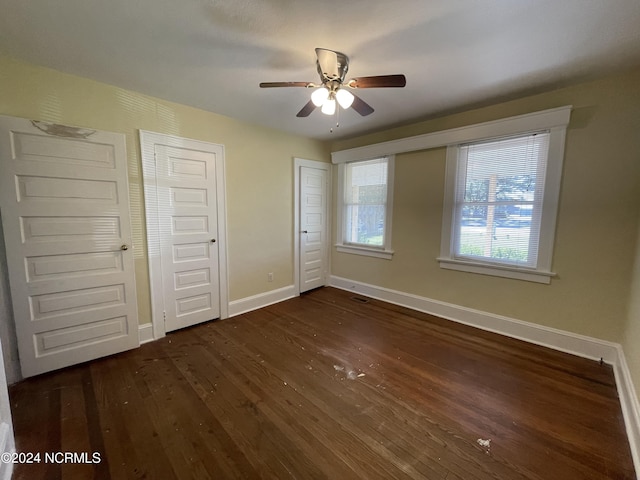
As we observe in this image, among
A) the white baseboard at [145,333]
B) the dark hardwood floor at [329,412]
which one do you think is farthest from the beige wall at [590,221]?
the white baseboard at [145,333]

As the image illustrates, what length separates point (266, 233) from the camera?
141 inches

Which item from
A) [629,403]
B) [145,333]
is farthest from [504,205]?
[145,333]

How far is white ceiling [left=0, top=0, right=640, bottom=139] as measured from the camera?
4.60 feet

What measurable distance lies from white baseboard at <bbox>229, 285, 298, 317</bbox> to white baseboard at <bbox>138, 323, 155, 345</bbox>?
2.84 ft

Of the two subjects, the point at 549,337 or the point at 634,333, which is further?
the point at 549,337

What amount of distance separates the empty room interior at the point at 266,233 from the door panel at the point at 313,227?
587mm

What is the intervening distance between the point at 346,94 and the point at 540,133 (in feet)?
6.64

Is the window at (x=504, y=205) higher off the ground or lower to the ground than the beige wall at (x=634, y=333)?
higher

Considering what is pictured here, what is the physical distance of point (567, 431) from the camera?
5.19ft

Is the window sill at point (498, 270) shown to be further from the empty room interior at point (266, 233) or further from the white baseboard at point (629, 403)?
the white baseboard at point (629, 403)

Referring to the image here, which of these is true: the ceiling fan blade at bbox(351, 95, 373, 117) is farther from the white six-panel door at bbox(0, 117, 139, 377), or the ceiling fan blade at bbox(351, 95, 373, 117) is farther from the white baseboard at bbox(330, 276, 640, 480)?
the white baseboard at bbox(330, 276, 640, 480)

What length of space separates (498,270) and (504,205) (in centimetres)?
70

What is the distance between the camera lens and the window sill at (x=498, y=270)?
252cm

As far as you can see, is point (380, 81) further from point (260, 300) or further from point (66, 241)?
point (260, 300)
